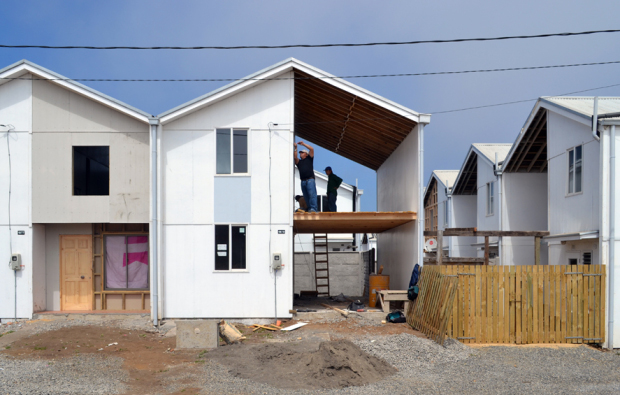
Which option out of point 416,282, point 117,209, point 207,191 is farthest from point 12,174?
point 416,282

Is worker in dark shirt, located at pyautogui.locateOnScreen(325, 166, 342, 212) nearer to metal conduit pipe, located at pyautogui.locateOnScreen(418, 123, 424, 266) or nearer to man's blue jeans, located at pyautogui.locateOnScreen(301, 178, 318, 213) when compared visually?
man's blue jeans, located at pyautogui.locateOnScreen(301, 178, 318, 213)

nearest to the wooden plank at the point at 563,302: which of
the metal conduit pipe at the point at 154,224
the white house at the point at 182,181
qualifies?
the white house at the point at 182,181

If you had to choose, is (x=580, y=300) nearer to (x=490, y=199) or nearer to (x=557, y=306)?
(x=557, y=306)

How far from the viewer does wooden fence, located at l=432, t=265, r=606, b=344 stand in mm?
12320

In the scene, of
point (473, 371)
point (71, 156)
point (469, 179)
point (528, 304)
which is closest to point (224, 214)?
point (71, 156)

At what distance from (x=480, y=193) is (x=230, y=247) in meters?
14.4

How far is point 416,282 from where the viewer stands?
14414 mm

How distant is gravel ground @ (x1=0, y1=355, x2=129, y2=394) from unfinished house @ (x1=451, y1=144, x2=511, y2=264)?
1643cm

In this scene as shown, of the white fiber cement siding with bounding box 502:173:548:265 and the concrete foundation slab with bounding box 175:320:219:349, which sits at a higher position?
the white fiber cement siding with bounding box 502:173:548:265

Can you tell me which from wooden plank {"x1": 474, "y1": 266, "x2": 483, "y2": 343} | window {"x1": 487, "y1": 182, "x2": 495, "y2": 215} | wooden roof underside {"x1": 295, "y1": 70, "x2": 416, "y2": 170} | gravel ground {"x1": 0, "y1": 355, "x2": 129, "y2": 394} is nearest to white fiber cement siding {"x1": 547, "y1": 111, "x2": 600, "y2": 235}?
wooden plank {"x1": 474, "y1": 266, "x2": 483, "y2": 343}

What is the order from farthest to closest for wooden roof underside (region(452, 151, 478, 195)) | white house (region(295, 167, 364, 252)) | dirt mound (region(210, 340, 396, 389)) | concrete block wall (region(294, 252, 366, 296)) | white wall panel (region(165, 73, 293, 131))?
white house (region(295, 167, 364, 252)) < concrete block wall (region(294, 252, 366, 296)) < wooden roof underside (region(452, 151, 478, 195)) < white wall panel (region(165, 73, 293, 131)) < dirt mound (region(210, 340, 396, 389))

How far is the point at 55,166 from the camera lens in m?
15.2

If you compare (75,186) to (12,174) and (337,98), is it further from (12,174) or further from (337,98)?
(337,98)

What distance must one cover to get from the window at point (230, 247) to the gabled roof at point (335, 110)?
349 centimetres
